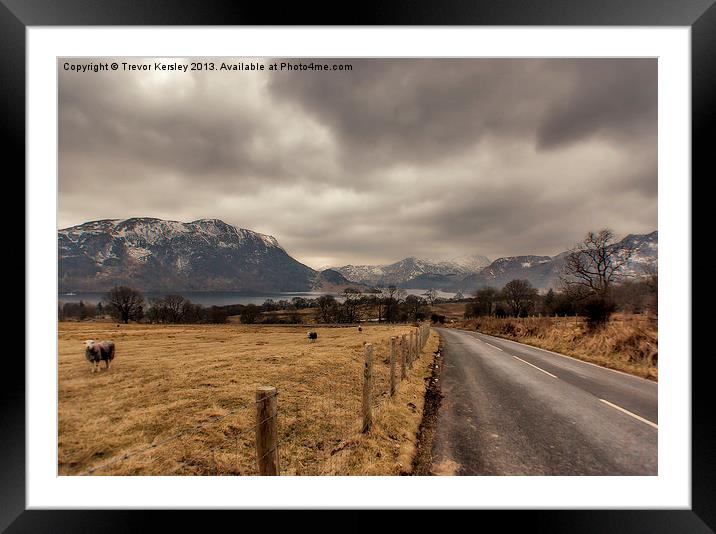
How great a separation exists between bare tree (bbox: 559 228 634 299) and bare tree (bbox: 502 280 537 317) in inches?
1730

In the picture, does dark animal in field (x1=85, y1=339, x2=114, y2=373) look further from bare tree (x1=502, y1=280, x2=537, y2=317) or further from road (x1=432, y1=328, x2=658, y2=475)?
bare tree (x1=502, y1=280, x2=537, y2=317)

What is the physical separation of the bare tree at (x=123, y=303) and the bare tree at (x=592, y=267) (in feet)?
167

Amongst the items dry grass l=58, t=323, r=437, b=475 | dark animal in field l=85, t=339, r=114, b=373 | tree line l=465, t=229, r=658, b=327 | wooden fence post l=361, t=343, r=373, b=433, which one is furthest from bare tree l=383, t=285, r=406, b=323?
wooden fence post l=361, t=343, r=373, b=433

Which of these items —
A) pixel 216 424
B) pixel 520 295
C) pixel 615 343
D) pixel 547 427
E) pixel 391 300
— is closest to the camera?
pixel 547 427

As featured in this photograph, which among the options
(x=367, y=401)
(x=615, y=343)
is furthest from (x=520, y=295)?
(x=367, y=401)

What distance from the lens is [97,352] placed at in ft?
31.6

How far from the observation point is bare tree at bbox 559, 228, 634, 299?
13.4 meters
